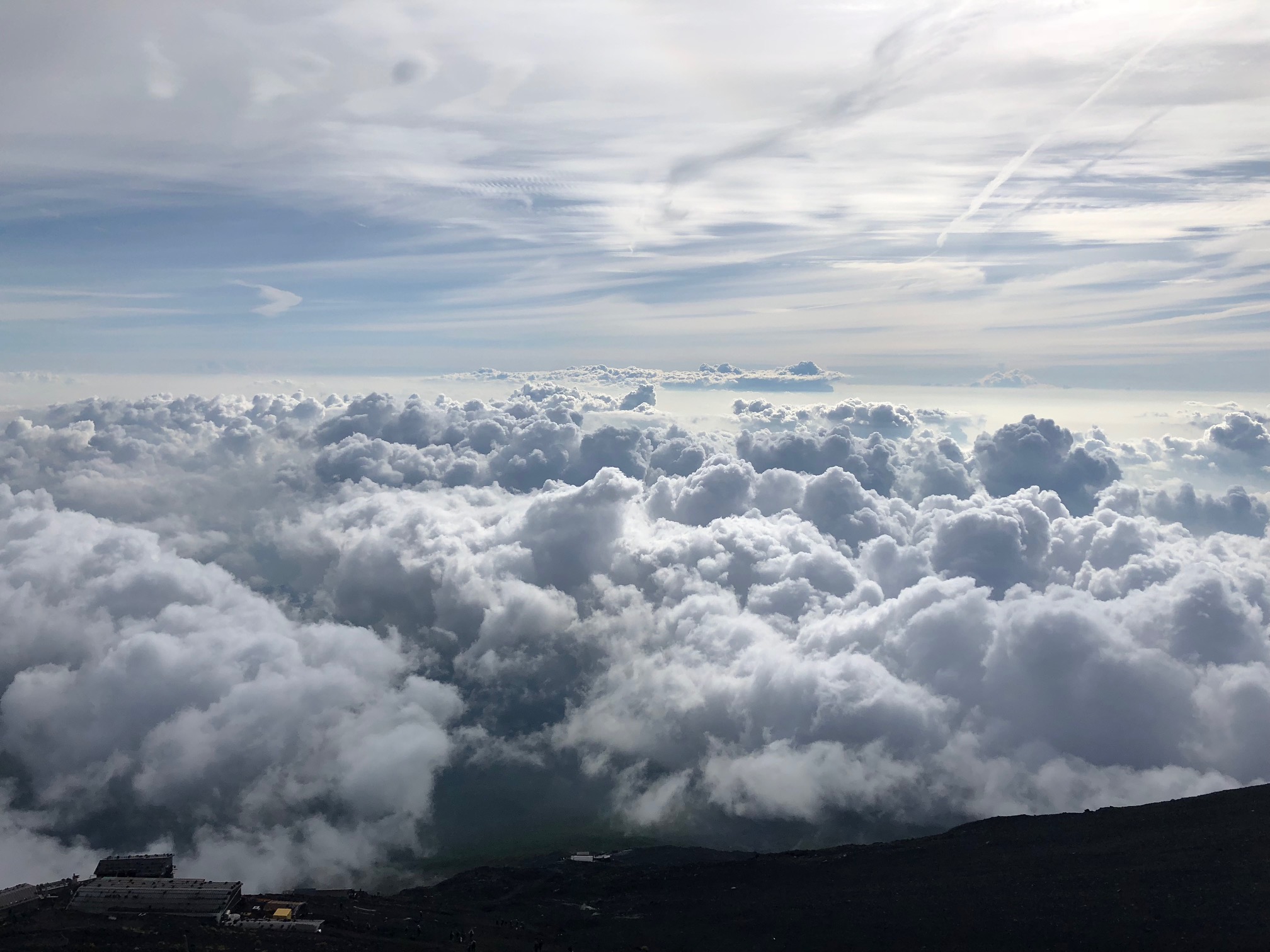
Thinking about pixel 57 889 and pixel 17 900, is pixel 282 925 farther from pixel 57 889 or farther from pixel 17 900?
pixel 17 900

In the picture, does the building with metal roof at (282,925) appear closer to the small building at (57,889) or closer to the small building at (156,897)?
the small building at (156,897)

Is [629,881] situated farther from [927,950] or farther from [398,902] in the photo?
[927,950]

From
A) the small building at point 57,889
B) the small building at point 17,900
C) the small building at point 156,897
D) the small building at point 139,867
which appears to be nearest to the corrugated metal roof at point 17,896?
the small building at point 17,900

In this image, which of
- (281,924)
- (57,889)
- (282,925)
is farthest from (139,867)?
Answer: (282,925)

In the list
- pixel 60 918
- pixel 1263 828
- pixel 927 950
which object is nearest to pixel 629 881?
pixel 927 950

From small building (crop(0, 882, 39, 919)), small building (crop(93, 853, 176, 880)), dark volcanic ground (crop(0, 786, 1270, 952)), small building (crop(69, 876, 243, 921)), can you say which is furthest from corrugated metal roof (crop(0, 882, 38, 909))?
dark volcanic ground (crop(0, 786, 1270, 952))
